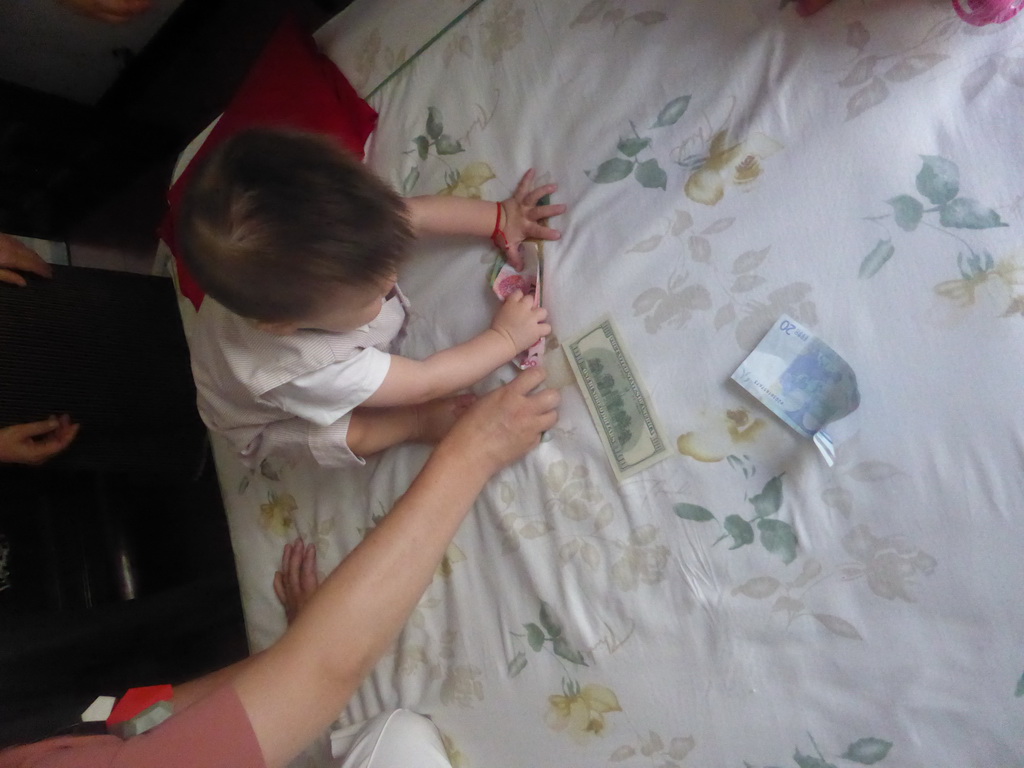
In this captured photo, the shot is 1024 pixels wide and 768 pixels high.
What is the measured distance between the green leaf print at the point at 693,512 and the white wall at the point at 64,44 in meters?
1.63

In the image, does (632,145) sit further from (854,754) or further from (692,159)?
(854,754)

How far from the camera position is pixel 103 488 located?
1.29m

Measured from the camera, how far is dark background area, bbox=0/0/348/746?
0.98m

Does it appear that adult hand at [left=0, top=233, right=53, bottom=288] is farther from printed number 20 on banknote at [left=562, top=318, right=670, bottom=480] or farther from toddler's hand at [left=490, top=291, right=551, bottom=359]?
printed number 20 on banknote at [left=562, top=318, right=670, bottom=480]

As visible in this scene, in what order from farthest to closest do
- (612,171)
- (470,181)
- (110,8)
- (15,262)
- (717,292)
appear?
(110,8) → (15,262) → (470,181) → (612,171) → (717,292)

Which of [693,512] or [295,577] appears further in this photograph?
[295,577]

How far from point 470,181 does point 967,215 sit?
2.03ft

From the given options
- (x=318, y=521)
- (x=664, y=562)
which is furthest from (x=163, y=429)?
(x=664, y=562)

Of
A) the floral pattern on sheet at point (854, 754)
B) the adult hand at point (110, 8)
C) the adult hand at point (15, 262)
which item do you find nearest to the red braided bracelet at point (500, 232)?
the floral pattern on sheet at point (854, 754)

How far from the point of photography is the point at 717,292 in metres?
0.76

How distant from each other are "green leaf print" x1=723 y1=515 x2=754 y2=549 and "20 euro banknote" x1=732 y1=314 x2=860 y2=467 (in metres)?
0.11

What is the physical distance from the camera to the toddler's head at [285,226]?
2.18 ft

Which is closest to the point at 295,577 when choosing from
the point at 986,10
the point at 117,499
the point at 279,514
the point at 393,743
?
the point at 279,514

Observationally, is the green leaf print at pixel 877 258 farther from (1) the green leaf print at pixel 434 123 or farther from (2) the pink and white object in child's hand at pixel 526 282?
(1) the green leaf print at pixel 434 123
